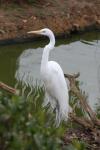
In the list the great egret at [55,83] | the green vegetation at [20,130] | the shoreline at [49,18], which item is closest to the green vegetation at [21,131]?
the green vegetation at [20,130]

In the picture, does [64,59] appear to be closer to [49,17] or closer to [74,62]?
[74,62]

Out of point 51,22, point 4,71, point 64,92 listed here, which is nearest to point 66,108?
point 64,92

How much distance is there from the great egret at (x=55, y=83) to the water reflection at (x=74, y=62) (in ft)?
8.28

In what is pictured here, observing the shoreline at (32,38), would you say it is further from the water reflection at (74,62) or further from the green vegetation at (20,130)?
the green vegetation at (20,130)

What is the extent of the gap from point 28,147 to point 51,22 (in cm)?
1173

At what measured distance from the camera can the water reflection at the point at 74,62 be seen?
11414 millimetres

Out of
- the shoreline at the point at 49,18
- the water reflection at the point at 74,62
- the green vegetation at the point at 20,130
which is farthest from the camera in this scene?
the shoreline at the point at 49,18

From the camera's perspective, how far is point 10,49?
1322 cm

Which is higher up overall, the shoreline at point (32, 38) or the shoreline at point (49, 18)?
the shoreline at point (49, 18)

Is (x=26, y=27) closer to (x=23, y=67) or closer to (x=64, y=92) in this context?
(x=23, y=67)

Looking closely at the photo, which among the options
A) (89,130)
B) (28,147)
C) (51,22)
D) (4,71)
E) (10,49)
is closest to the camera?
(28,147)

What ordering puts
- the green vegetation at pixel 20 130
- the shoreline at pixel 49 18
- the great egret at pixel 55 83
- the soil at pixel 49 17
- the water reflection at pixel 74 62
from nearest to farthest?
1. the green vegetation at pixel 20 130
2. the great egret at pixel 55 83
3. the water reflection at pixel 74 62
4. the shoreline at pixel 49 18
5. the soil at pixel 49 17

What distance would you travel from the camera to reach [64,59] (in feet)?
42.9

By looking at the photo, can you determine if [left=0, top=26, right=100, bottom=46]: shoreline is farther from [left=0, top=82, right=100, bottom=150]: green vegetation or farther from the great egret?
[left=0, top=82, right=100, bottom=150]: green vegetation
